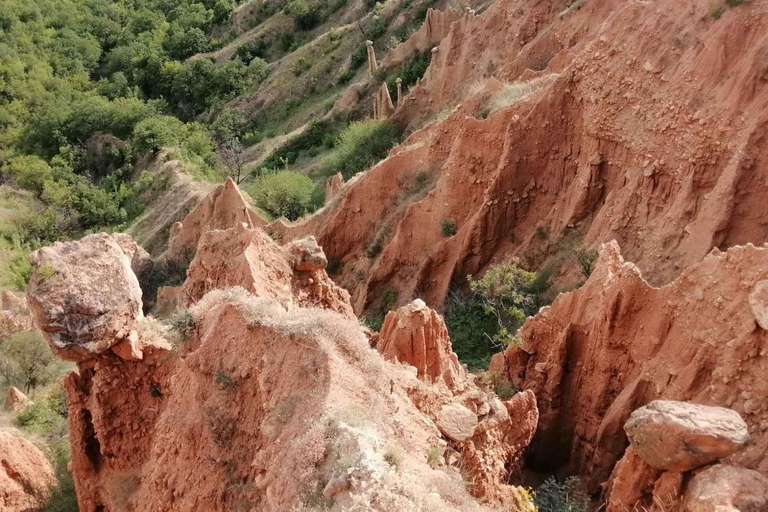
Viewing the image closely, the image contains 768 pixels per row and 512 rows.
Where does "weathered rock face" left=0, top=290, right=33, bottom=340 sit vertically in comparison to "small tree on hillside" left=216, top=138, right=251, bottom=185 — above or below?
below

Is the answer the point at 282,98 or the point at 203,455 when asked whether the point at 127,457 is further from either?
the point at 282,98

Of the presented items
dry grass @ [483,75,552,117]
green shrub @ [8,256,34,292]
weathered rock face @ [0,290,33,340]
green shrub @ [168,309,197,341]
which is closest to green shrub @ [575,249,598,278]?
dry grass @ [483,75,552,117]

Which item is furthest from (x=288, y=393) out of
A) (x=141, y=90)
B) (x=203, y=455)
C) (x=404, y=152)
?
(x=141, y=90)

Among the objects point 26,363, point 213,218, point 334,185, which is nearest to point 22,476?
point 26,363

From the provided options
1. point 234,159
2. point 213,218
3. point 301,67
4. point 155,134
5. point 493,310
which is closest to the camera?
point 493,310

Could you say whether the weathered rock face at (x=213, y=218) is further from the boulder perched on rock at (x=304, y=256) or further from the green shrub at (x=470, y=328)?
the boulder perched on rock at (x=304, y=256)

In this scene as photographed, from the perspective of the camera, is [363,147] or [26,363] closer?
[26,363]

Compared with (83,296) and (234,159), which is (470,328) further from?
(234,159)

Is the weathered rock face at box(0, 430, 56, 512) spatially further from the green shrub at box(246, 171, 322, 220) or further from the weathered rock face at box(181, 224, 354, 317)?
the green shrub at box(246, 171, 322, 220)
